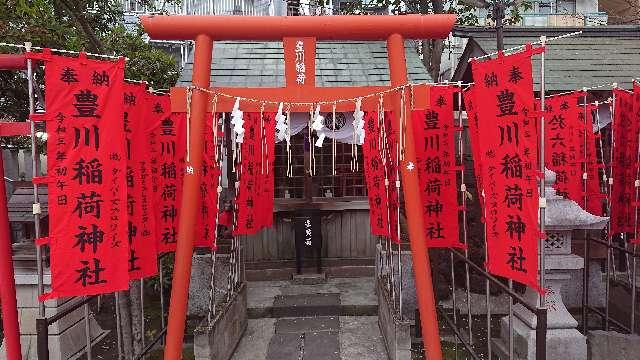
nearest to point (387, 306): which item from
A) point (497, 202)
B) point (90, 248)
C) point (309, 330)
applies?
point (309, 330)

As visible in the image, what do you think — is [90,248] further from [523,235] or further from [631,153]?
[631,153]

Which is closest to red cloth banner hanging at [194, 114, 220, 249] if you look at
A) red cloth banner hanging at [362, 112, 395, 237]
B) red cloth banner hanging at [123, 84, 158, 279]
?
red cloth banner hanging at [123, 84, 158, 279]

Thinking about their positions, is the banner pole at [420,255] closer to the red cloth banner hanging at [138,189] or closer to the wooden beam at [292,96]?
the wooden beam at [292,96]

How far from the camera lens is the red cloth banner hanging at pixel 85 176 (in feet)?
16.0

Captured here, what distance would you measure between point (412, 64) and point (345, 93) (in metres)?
7.37

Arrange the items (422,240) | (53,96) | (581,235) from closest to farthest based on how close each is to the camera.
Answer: (53,96) → (422,240) → (581,235)

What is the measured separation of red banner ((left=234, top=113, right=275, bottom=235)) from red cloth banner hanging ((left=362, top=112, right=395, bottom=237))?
243cm

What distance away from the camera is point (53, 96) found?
4.85 metres

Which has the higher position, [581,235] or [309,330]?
[581,235]

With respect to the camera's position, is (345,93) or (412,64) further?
(412,64)

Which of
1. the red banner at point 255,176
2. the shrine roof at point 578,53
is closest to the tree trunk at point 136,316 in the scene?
the red banner at point 255,176

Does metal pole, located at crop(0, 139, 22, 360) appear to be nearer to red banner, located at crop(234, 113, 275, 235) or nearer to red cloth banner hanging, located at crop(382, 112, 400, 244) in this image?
red banner, located at crop(234, 113, 275, 235)

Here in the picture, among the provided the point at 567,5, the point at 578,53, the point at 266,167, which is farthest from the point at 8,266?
the point at 567,5

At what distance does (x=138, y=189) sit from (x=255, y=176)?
4.29 meters
